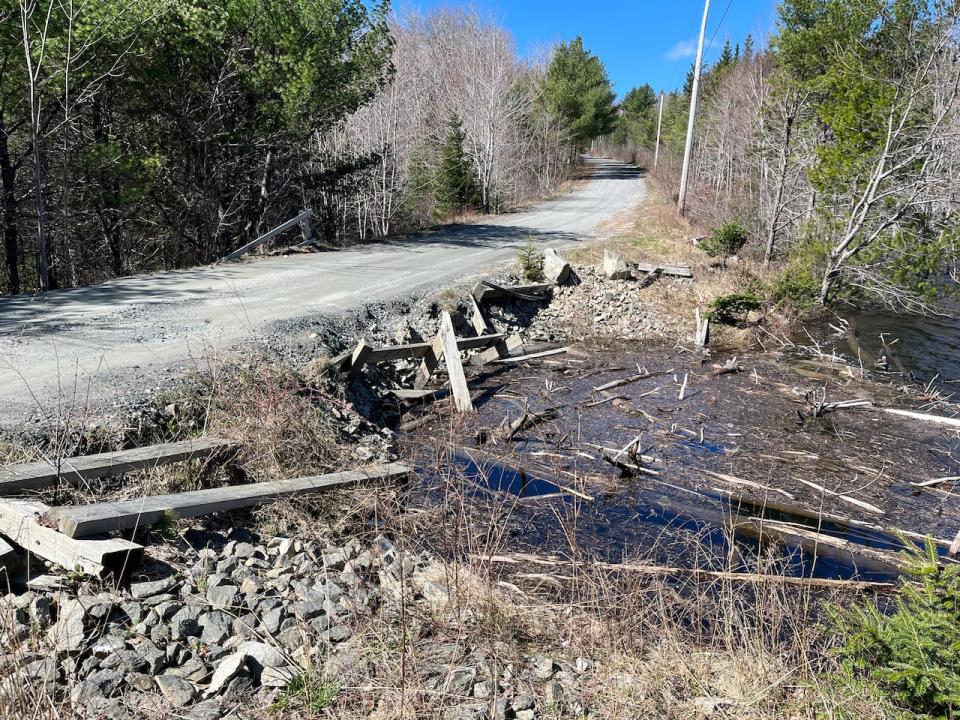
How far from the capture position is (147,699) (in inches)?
142

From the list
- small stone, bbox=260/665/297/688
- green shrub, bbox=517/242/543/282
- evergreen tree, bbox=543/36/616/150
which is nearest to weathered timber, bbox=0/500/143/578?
small stone, bbox=260/665/297/688

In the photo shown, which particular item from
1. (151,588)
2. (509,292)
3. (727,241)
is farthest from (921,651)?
(727,241)

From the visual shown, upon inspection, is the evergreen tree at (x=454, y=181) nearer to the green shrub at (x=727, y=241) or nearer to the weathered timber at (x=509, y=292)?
the green shrub at (x=727, y=241)

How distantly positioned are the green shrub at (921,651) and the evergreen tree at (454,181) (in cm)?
2365

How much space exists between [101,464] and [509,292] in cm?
895

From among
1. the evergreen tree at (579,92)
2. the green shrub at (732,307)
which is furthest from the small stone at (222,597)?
the evergreen tree at (579,92)

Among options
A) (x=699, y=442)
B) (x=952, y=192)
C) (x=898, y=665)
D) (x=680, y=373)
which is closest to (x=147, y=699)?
(x=898, y=665)

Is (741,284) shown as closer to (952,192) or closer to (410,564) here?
(952,192)

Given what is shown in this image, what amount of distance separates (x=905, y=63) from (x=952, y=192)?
3633mm

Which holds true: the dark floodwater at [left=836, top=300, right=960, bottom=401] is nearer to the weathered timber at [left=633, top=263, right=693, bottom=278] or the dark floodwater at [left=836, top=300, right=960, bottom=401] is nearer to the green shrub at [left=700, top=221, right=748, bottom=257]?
the green shrub at [left=700, top=221, right=748, bottom=257]

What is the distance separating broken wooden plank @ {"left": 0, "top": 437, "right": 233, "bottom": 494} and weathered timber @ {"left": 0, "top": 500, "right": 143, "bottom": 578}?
1.25 ft

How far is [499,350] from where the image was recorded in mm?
11477

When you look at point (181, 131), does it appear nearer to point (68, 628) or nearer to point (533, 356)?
point (533, 356)

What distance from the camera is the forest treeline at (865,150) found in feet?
43.3
